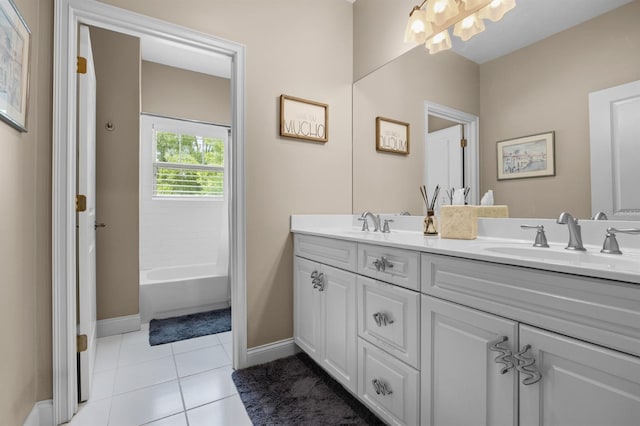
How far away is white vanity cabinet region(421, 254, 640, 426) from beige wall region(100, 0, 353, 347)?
1140mm

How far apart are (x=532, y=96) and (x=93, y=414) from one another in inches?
101

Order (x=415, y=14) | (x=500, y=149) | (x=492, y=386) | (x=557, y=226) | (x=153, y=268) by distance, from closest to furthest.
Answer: (x=492, y=386), (x=557, y=226), (x=500, y=149), (x=415, y=14), (x=153, y=268)

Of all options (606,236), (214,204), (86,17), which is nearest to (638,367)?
(606,236)

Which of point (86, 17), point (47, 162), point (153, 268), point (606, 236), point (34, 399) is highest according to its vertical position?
point (86, 17)

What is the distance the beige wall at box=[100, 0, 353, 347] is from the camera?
1924 mm

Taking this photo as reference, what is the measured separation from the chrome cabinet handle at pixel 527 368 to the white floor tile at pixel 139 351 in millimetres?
2107

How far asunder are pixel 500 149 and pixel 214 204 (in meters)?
3.15

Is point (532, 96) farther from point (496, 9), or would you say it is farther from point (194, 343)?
point (194, 343)

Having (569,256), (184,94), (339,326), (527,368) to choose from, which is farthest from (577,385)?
(184,94)

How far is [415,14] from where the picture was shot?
1.79m

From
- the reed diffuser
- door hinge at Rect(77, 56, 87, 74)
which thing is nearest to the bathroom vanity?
the reed diffuser

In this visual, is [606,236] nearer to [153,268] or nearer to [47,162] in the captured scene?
[47,162]

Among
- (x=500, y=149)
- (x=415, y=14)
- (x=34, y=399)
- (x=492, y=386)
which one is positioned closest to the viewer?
(x=492, y=386)

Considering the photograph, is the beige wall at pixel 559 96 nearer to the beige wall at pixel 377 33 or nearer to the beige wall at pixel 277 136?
the beige wall at pixel 377 33
